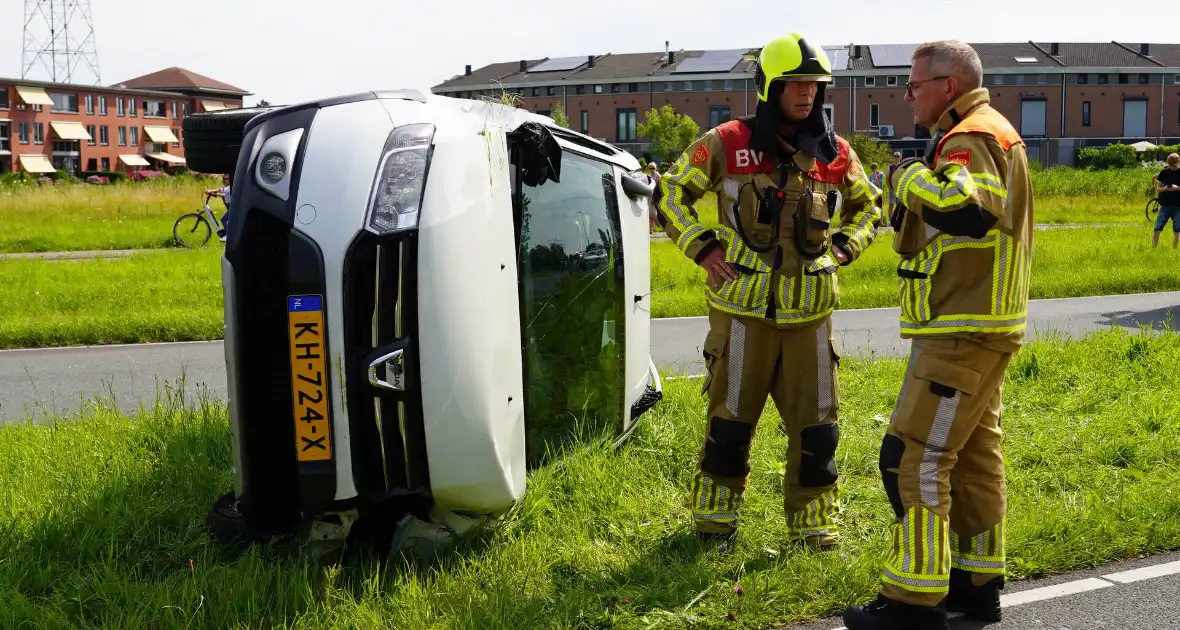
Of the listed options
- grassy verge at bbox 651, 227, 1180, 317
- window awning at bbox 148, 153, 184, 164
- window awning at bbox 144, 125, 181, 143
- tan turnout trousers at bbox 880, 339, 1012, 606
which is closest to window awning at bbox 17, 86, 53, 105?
window awning at bbox 148, 153, 184, 164

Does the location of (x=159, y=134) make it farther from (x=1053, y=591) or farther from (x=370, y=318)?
(x=1053, y=591)

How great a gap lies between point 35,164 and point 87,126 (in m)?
8.28

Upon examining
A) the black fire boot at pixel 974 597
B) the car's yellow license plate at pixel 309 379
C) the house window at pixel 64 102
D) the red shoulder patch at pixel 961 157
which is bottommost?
the black fire boot at pixel 974 597

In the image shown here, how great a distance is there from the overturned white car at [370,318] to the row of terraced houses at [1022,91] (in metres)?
67.0

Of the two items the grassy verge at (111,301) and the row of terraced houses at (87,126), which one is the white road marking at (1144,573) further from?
the row of terraced houses at (87,126)

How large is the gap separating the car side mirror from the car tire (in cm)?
163

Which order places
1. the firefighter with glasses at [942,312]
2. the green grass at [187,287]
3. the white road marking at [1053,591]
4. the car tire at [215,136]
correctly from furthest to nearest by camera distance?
the green grass at [187,287] → the car tire at [215,136] → the white road marking at [1053,591] → the firefighter with glasses at [942,312]

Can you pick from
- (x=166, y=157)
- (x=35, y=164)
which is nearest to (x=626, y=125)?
(x=166, y=157)

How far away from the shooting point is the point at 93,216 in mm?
25047

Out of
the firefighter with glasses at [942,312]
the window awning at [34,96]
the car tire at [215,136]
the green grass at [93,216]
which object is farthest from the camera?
the window awning at [34,96]

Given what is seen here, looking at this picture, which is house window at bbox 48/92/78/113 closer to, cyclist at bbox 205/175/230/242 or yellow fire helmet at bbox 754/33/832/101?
cyclist at bbox 205/175/230/242

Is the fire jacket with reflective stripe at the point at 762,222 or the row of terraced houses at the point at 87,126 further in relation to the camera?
the row of terraced houses at the point at 87,126

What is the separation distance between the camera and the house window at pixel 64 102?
2899 inches

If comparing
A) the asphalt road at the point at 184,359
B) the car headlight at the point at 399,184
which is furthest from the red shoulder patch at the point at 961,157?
the asphalt road at the point at 184,359
